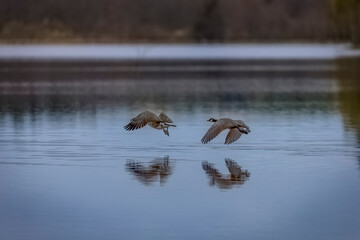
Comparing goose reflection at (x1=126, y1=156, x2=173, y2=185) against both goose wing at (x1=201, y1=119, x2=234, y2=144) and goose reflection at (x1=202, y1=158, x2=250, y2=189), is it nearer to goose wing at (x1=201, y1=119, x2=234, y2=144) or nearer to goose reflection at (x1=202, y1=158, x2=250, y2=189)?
goose reflection at (x1=202, y1=158, x2=250, y2=189)

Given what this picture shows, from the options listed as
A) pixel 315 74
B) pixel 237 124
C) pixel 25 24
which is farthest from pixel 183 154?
pixel 25 24

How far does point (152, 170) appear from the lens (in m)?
15.6

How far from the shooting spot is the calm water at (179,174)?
11.7 m

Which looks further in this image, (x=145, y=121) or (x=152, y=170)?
(x=145, y=121)

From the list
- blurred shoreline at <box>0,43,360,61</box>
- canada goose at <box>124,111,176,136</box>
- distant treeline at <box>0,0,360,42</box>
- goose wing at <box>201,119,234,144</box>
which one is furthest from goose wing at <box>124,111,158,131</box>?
distant treeline at <box>0,0,360,42</box>

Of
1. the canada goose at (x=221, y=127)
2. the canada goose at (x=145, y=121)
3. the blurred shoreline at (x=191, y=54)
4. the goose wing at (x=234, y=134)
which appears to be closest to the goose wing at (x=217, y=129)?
the canada goose at (x=221, y=127)

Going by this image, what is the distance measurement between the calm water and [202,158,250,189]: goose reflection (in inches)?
1.2

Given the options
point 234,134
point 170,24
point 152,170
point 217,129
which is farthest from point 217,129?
point 170,24

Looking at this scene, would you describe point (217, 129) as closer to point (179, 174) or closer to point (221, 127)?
point (221, 127)

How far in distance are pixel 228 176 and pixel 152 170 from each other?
1251 millimetres

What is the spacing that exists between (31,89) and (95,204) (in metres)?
26.8

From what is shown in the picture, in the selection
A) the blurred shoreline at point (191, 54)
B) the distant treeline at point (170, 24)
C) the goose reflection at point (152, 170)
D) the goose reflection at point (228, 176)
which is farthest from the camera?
the distant treeline at point (170, 24)

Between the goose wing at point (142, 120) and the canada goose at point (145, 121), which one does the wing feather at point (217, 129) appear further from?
the goose wing at point (142, 120)

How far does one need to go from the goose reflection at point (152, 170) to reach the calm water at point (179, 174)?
0.07ft
